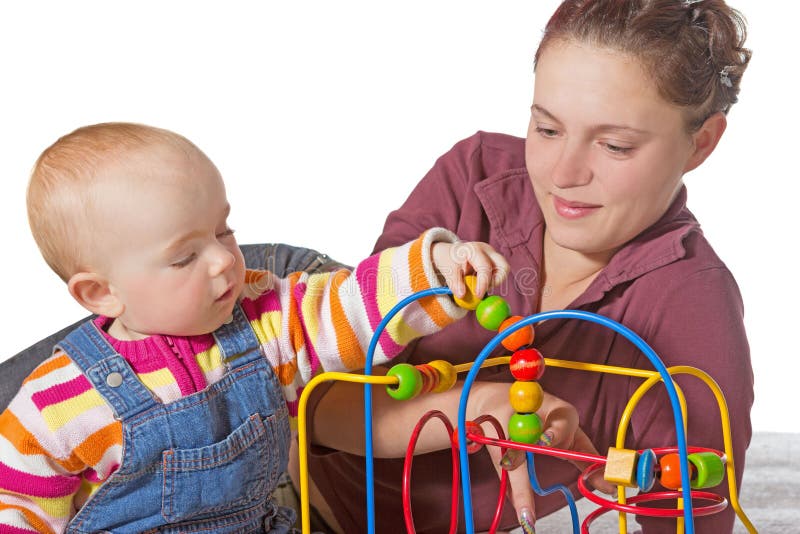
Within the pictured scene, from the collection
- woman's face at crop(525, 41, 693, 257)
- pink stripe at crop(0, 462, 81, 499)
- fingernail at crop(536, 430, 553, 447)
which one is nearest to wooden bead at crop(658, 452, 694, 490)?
fingernail at crop(536, 430, 553, 447)

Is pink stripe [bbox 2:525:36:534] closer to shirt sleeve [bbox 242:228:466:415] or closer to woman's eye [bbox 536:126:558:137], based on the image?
shirt sleeve [bbox 242:228:466:415]

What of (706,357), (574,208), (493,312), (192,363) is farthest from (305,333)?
(706,357)

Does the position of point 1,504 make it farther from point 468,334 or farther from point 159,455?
point 468,334

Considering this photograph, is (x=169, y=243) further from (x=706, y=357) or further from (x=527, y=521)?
(x=706, y=357)

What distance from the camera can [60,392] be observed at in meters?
1.13

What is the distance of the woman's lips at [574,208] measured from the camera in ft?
4.19

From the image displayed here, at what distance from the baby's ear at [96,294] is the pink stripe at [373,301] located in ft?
0.83

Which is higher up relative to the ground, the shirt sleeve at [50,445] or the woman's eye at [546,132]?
the woman's eye at [546,132]

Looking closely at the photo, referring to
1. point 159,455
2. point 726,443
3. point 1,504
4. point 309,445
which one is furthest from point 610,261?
point 1,504

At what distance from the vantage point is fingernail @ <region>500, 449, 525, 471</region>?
1.08 metres

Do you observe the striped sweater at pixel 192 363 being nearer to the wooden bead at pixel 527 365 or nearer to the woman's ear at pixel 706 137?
the wooden bead at pixel 527 365

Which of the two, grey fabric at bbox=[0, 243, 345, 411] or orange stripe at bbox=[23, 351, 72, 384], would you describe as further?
grey fabric at bbox=[0, 243, 345, 411]

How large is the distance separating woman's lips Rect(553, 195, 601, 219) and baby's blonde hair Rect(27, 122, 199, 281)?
0.43 meters

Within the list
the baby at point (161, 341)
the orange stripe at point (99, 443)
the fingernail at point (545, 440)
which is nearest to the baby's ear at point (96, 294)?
the baby at point (161, 341)
